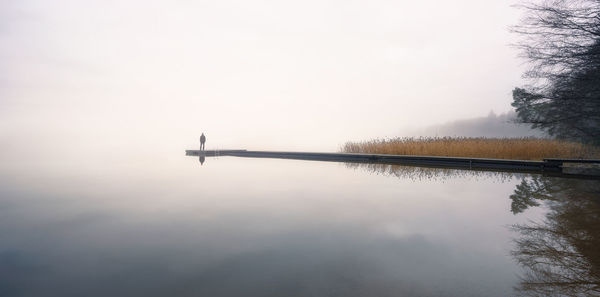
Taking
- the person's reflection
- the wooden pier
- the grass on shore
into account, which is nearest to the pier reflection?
the person's reflection

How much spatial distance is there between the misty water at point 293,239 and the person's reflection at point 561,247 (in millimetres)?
26

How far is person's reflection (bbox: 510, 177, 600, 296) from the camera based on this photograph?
3223mm

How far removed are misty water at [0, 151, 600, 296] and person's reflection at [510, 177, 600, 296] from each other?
26 millimetres

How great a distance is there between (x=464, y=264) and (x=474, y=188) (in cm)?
574

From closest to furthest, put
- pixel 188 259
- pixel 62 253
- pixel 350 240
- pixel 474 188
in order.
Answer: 1. pixel 188 259
2. pixel 62 253
3. pixel 350 240
4. pixel 474 188

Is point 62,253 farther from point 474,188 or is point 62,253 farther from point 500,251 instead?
point 474,188

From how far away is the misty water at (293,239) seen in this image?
131 inches

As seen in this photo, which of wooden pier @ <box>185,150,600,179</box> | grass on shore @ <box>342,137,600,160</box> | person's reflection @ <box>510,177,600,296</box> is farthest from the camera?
grass on shore @ <box>342,137,600,160</box>

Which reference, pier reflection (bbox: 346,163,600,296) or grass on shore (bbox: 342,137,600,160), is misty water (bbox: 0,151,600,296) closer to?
pier reflection (bbox: 346,163,600,296)

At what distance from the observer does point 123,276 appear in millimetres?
3516

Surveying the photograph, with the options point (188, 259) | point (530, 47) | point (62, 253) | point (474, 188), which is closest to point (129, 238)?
point (62, 253)

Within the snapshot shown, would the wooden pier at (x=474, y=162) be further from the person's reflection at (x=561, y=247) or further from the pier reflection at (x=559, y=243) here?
the person's reflection at (x=561, y=247)

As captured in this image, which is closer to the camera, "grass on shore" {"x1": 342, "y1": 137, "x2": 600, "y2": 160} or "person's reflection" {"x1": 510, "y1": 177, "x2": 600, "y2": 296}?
"person's reflection" {"x1": 510, "y1": 177, "x2": 600, "y2": 296}

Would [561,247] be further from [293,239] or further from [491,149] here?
[491,149]
